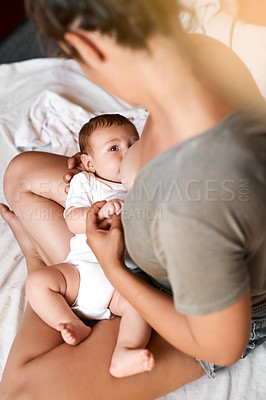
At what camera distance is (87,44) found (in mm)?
698

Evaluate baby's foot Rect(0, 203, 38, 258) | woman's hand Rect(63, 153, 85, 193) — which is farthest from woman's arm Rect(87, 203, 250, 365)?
baby's foot Rect(0, 203, 38, 258)

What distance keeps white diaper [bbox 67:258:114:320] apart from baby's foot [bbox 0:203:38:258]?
0.89 feet

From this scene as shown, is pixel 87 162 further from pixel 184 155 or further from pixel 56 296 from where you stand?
pixel 184 155

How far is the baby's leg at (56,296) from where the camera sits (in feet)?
3.53

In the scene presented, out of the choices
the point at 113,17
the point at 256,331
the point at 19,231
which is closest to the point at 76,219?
the point at 19,231

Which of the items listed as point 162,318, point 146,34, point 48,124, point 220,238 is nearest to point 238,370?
point 162,318

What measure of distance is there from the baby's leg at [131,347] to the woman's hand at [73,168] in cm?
39

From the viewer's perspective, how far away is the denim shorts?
100 cm

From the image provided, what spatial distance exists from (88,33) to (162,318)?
1.68ft

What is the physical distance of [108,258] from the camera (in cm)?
98

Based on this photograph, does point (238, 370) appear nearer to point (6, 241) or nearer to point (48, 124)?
point (6, 241)

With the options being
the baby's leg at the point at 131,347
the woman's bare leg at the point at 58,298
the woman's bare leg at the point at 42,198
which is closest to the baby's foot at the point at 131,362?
the baby's leg at the point at 131,347

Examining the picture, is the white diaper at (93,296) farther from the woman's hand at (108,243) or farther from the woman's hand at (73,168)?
the woman's hand at (73,168)

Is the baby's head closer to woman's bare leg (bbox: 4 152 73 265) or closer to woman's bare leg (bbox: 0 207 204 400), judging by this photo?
woman's bare leg (bbox: 4 152 73 265)
